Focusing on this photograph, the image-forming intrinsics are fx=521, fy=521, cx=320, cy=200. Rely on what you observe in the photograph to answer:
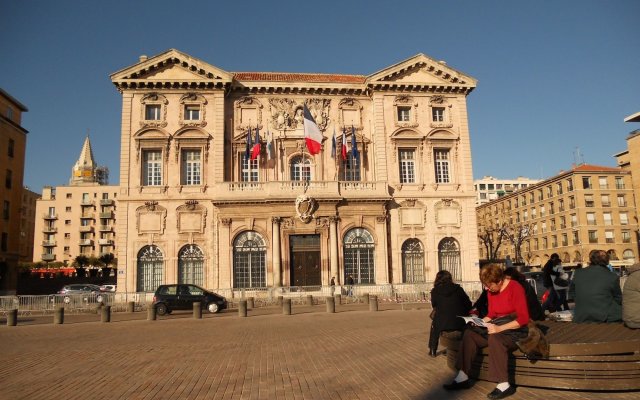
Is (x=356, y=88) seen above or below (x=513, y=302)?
above

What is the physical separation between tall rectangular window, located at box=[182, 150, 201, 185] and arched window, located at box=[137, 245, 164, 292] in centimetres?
454

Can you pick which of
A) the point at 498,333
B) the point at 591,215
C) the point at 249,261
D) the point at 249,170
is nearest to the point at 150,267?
the point at 249,261

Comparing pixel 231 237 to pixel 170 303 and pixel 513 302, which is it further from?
pixel 513 302

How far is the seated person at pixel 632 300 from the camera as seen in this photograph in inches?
279

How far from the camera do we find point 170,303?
24.8 meters

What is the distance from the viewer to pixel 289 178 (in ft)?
108

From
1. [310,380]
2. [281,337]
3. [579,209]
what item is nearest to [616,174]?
[579,209]

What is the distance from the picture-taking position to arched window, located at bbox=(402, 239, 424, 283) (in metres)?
32.6

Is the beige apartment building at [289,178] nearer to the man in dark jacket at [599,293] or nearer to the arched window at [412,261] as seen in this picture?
the arched window at [412,261]

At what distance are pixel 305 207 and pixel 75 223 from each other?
2823 inches

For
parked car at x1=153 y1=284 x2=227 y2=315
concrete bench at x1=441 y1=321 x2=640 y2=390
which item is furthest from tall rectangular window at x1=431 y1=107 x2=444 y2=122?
concrete bench at x1=441 y1=321 x2=640 y2=390

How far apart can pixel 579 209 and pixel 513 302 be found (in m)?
64.6

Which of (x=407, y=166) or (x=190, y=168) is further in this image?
(x=407, y=166)

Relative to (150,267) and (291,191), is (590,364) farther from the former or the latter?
(150,267)
